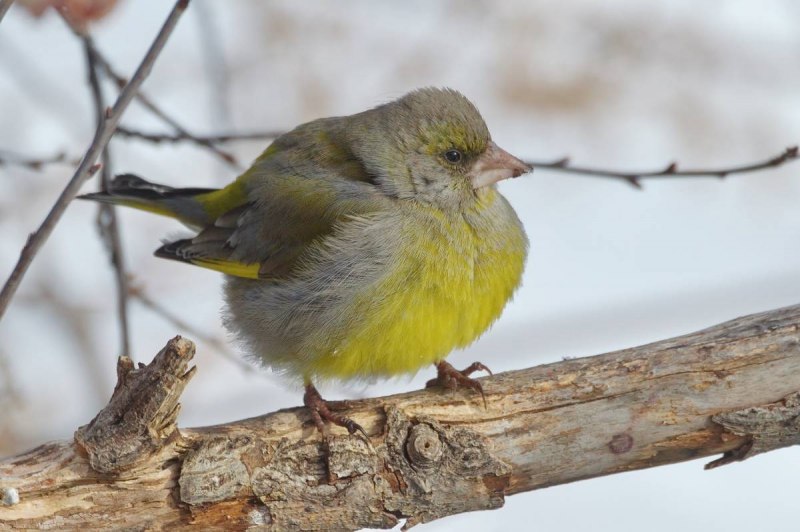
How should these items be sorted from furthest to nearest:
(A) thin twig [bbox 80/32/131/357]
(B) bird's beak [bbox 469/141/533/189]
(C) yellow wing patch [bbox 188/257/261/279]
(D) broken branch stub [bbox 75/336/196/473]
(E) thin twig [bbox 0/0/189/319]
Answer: (C) yellow wing patch [bbox 188/257/261/279]
(B) bird's beak [bbox 469/141/533/189]
(A) thin twig [bbox 80/32/131/357]
(D) broken branch stub [bbox 75/336/196/473]
(E) thin twig [bbox 0/0/189/319]

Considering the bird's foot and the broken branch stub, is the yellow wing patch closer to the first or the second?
the bird's foot

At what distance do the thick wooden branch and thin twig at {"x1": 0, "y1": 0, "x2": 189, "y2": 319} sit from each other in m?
0.79

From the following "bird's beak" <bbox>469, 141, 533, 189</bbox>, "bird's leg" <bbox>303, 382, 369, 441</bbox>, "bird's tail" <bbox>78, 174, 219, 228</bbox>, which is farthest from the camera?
"bird's tail" <bbox>78, 174, 219, 228</bbox>

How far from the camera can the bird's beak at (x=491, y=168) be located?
180 inches

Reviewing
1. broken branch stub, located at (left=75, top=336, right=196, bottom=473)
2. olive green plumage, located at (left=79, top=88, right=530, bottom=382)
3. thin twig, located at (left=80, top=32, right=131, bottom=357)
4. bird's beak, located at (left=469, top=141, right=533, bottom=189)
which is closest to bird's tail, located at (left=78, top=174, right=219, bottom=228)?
olive green plumage, located at (left=79, top=88, right=530, bottom=382)

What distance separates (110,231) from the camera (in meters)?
4.49

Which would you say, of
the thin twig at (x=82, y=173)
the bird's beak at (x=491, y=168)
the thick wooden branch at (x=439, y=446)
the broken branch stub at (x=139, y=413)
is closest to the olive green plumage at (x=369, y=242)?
the bird's beak at (x=491, y=168)

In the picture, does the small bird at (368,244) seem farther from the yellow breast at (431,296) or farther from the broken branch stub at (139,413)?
the broken branch stub at (139,413)

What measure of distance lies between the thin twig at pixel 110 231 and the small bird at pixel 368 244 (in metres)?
0.11

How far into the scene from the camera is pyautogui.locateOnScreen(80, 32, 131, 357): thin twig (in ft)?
13.6

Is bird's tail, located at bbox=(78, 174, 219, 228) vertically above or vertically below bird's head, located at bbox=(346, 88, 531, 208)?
above

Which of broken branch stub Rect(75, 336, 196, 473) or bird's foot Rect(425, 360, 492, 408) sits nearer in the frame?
broken branch stub Rect(75, 336, 196, 473)

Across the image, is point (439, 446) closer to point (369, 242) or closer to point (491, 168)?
point (369, 242)

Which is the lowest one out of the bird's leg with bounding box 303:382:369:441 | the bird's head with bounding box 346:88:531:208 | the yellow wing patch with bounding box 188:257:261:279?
the bird's leg with bounding box 303:382:369:441
